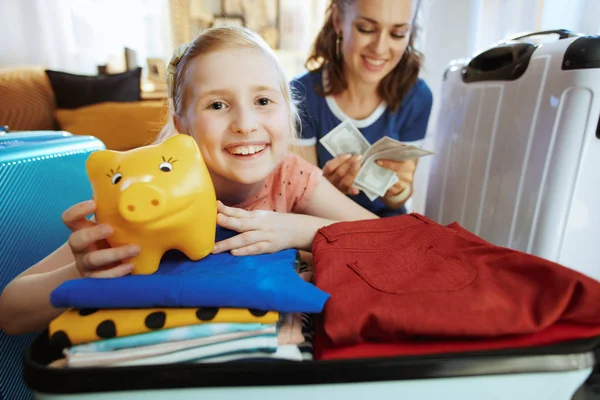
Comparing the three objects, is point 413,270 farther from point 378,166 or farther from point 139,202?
point 378,166

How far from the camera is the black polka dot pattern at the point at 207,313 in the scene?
425mm

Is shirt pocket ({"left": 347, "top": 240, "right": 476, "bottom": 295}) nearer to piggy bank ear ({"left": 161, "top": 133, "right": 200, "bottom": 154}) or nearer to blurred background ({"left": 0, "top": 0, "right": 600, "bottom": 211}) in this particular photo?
piggy bank ear ({"left": 161, "top": 133, "right": 200, "bottom": 154})

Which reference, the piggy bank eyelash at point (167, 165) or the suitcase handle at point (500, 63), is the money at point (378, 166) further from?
the piggy bank eyelash at point (167, 165)

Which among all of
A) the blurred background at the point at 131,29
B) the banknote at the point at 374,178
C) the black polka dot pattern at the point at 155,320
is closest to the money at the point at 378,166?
the banknote at the point at 374,178

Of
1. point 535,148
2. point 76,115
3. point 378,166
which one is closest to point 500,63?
point 535,148

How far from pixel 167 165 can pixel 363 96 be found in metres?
1.02

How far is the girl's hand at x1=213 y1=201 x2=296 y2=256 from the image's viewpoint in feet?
1.94

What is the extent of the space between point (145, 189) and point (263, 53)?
39 centimetres

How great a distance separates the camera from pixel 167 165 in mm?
477

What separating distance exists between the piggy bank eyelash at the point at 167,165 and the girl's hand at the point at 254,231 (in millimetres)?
149

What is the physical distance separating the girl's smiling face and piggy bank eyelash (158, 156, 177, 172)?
18cm

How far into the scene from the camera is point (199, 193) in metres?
0.49

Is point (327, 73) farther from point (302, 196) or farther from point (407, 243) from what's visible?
point (407, 243)

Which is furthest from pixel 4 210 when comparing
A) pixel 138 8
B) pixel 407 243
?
pixel 138 8
